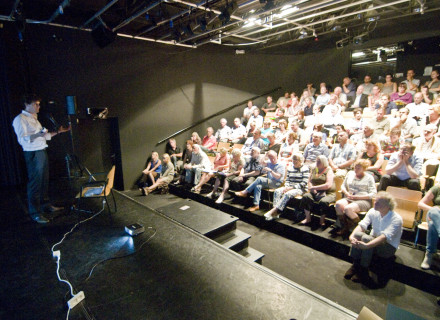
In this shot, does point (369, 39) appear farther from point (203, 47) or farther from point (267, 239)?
point (267, 239)

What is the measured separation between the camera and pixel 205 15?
14.8 ft

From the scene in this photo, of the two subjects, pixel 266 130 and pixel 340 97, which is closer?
pixel 266 130

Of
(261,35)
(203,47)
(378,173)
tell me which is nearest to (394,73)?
(261,35)

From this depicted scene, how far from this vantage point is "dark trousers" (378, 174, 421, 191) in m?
3.20

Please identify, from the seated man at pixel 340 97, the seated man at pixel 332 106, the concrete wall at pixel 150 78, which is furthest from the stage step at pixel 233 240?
the seated man at pixel 340 97

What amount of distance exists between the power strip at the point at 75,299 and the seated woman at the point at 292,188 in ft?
8.78

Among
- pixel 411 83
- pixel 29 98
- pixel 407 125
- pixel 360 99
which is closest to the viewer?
pixel 29 98

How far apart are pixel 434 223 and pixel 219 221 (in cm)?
231

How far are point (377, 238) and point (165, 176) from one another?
4.48 m

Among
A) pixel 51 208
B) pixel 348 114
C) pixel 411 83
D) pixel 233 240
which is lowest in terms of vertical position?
pixel 233 240

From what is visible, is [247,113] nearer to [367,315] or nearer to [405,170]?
[405,170]

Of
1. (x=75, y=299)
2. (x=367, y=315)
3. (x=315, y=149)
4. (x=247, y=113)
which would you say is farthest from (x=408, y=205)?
(x=247, y=113)

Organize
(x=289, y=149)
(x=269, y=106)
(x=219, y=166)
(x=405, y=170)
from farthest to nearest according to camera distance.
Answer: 1. (x=269, y=106)
2. (x=219, y=166)
3. (x=289, y=149)
4. (x=405, y=170)

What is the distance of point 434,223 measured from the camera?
2.57 meters
